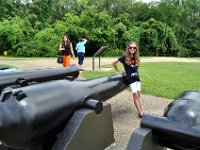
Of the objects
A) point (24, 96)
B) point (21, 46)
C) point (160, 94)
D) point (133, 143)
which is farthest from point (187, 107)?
point (21, 46)

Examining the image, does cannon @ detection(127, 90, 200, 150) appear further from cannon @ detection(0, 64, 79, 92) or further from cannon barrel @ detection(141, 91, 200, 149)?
cannon @ detection(0, 64, 79, 92)

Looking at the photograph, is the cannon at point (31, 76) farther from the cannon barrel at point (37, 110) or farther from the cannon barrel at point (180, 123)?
the cannon barrel at point (180, 123)

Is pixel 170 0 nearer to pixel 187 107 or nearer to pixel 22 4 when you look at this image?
pixel 22 4

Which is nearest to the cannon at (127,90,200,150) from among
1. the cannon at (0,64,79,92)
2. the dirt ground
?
the cannon at (0,64,79,92)

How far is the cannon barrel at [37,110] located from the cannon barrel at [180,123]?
1.03 meters

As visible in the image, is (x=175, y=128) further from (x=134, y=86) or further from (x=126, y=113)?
(x=126, y=113)

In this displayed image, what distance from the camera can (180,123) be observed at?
6.91ft

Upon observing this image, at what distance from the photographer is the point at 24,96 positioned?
2934 millimetres

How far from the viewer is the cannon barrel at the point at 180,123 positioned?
2.06 meters

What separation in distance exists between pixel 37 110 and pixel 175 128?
4.14ft

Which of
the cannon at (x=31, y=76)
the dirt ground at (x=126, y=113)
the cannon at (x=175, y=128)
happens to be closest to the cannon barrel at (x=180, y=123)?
the cannon at (x=175, y=128)

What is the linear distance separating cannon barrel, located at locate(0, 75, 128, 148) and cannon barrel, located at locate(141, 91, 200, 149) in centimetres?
103

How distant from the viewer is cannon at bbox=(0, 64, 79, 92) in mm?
4227

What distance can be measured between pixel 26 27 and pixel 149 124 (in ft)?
116
